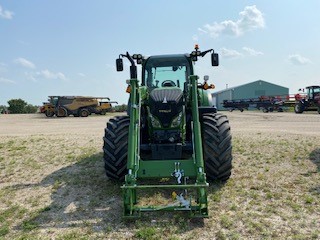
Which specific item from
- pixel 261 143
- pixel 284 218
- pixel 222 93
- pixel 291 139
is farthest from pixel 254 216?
pixel 222 93

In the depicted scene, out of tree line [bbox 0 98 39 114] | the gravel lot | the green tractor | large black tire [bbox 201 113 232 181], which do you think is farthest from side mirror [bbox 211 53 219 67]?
tree line [bbox 0 98 39 114]

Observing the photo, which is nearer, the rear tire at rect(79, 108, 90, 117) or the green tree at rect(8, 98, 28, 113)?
the rear tire at rect(79, 108, 90, 117)

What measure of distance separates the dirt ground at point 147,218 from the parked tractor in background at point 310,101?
24026mm

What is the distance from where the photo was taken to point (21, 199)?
6.02 metres

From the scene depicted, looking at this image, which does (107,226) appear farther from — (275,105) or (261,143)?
(275,105)

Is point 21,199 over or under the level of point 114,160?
under

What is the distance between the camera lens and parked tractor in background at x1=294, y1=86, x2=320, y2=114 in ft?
101

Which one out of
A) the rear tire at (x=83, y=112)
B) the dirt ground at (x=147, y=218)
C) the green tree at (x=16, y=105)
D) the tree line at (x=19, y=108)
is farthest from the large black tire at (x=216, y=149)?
the green tree at (x=16, y=105)

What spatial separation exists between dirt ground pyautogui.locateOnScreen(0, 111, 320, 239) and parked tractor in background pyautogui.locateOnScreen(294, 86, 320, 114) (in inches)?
946

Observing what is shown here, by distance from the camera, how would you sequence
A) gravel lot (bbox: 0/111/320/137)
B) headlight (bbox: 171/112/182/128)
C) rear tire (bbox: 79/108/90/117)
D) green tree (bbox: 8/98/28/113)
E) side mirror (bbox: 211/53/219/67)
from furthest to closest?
green tree (bbox: 8/98/28/113) < rear tire (bbox: 79/108/90/117) < gravel lot (bbox: 0/111/320/137) < side mirror (bbox: 211/53/219/67) < headlight (bbox: 171/112/182/128)

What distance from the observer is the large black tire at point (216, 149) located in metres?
5.91

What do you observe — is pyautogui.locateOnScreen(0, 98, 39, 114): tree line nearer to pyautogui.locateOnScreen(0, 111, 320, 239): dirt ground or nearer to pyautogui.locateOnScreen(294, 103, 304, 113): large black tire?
pyautogui.locateOnScreen(294, 103, 304, 113): large black tire

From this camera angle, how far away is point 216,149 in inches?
232

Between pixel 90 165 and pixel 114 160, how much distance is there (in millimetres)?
2204
